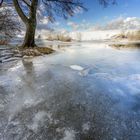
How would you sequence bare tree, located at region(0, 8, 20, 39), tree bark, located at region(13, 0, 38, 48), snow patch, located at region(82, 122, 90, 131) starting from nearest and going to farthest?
1. snow patch, located at region(82, 122, 90, 131)
2. bare tree, located at region(0, 8, 20, 39)
3. tree bark, located at region(13, 0, 38, 48)

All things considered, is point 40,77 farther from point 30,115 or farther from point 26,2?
point 26,2

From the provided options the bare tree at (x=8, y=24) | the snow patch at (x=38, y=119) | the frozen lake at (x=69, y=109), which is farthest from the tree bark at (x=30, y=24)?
the snow patch at (x=38, y=119)

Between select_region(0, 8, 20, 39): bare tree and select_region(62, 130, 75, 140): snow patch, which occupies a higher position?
select_region(0, 8, 20, 39): bare tree

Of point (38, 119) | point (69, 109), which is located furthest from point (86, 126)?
point (38, 119)

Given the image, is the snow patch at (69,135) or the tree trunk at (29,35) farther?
the tree trunk at (29,35)

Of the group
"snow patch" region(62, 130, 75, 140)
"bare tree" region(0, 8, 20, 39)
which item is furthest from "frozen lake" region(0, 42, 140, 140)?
"bare tree" region(0, 8, 20, 39)

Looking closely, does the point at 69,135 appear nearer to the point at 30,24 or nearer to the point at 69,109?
the point at 69,109

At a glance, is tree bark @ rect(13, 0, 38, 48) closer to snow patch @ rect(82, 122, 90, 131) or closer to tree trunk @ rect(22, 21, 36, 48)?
tree trunk @ rect(22, 21, 36, 48)

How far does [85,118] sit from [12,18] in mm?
5714

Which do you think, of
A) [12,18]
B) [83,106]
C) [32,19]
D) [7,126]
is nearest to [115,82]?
A: [83,106]

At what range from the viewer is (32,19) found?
8.41 m

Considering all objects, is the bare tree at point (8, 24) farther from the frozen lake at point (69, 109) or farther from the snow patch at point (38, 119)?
the snow patch at point (38, 119)

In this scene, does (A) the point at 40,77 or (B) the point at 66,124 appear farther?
(A) the point at 40,77

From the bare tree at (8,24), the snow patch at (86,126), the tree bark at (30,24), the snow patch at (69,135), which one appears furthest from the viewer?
A: the tree bark at (30,24)
